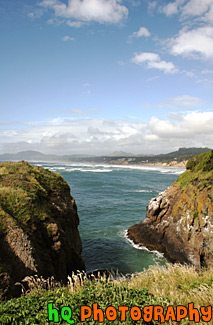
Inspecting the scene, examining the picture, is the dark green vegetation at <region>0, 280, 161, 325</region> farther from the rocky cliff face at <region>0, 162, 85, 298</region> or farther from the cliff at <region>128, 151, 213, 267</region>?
the cliff at <region>128, 151, 213, 267</region>

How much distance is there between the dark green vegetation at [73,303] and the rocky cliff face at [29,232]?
2.27 metres

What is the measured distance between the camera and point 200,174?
23375 millimetres

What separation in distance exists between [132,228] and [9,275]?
21.1 meters

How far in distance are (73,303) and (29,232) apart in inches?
227

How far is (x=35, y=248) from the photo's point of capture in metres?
9.51

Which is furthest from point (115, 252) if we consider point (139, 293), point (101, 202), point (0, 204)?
point (101, 202)

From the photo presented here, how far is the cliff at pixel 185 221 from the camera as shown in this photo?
722 inches

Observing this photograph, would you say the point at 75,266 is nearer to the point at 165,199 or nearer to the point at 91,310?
the point at 91,310

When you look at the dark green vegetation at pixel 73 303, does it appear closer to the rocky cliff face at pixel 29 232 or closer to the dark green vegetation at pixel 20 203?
the rocky cliff face at pixel 29 232

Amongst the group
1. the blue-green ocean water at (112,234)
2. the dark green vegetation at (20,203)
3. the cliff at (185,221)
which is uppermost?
the dark green vegetation at (20,203)

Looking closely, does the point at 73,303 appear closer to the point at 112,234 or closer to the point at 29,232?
the point at 29,232

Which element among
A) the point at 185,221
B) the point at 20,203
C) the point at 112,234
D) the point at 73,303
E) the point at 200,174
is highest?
the point at 200,174

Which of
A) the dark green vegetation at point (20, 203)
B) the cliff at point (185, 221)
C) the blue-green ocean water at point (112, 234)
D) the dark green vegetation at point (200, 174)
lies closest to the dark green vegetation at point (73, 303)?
the dark green vegetation at point (20, 203)

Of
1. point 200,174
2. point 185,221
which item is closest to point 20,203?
point 185,221
